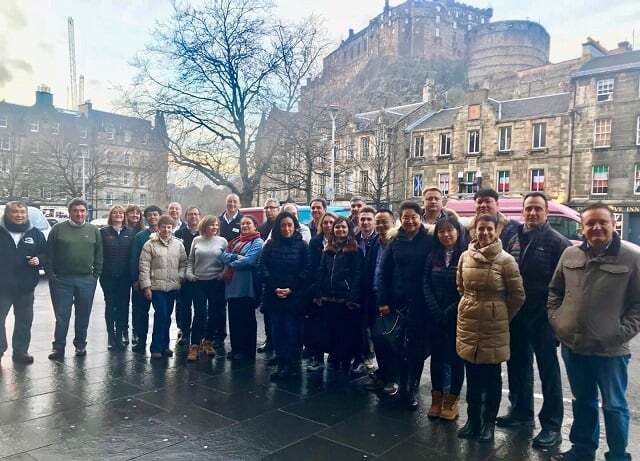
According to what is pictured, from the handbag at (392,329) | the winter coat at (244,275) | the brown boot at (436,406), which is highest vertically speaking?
the winter coat at (244,275)

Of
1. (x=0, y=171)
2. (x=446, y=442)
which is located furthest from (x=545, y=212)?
(x=0, y=171)

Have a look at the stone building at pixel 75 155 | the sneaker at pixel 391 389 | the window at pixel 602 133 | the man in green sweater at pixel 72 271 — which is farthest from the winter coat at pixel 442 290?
the window at pixel 602 133

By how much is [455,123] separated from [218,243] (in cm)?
3482

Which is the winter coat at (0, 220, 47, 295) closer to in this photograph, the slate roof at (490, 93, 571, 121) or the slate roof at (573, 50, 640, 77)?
the slate roof at (490, 93, 571, 121)

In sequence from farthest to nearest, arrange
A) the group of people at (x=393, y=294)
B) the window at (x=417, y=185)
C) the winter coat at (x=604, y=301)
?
the window at (x=417, y=185)
the group of people at (x=393, y=294)
the winter coat at (x=604, y=301)

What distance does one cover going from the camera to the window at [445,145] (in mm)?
38562

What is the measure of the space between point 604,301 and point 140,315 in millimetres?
5774

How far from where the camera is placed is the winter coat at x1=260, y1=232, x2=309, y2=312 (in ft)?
19.2

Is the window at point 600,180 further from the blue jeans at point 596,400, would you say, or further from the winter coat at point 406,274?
the blue jeans at point 596,400

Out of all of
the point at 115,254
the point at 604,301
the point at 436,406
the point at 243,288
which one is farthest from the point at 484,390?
the point at 115,254

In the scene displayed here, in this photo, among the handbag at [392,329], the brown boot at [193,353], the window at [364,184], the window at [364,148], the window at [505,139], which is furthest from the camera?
the window at [364,148]

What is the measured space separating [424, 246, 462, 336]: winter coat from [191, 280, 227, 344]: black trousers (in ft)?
10.6

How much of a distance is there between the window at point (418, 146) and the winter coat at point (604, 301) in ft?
122

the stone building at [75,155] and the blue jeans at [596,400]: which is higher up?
the stone building at [75,155]
